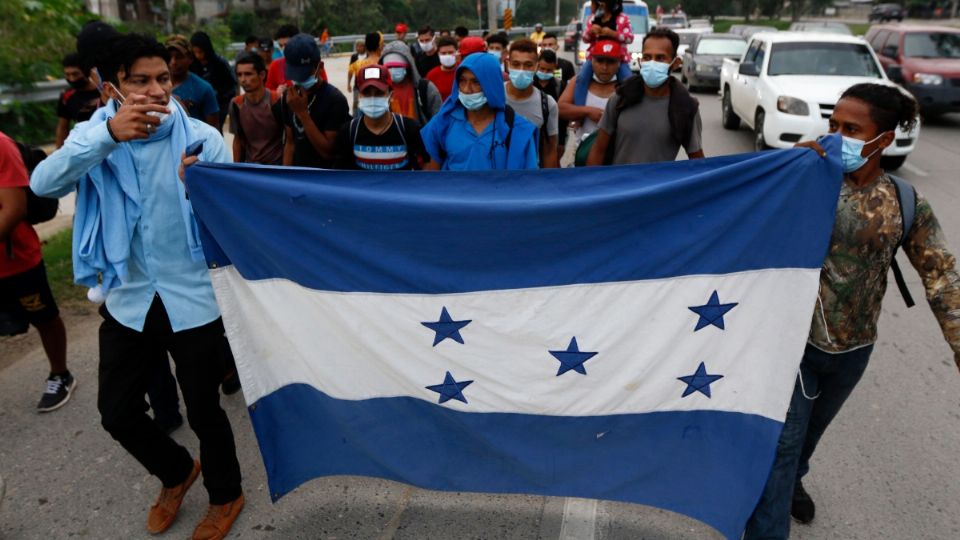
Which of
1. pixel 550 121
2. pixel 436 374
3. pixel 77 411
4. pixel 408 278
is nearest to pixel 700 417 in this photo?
pixel 436 374

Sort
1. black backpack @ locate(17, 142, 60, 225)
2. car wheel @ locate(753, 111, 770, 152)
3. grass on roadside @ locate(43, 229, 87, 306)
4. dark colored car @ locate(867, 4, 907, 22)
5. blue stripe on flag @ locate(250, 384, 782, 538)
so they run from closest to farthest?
blue stripe on flag @ locate(250, 384, 782, 538) < black backpack @ locate(17, 142, 60, 225) < grass on roadside @ locate(43, 229, 87, 306) < car wheel @ locate(753, 111, 770, 152) < dark colored car @ locate(867, 4, 907, 22)

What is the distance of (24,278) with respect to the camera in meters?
3.88

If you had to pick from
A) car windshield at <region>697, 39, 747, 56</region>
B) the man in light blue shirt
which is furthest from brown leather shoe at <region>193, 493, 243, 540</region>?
car windshield at <region>697, 39, 747, 56</region>

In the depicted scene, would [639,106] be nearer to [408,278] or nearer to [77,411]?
[408,278]

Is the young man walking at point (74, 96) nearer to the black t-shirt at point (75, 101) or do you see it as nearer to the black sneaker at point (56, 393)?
the black t-shirt at point (75, 101)

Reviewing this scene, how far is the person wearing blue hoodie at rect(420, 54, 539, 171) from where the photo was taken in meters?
3.72

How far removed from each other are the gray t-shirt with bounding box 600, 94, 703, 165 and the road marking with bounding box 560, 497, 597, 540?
6.49 feet

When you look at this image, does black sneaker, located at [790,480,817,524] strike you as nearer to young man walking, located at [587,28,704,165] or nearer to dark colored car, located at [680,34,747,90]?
young man walking, located at [587,28,704,165]

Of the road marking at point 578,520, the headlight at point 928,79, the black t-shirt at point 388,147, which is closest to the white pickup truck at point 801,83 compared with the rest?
the headlight at point 928,79

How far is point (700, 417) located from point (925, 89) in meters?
13.4

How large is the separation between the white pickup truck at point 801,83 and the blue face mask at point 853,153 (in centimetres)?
740

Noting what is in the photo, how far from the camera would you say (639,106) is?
4.21 meters

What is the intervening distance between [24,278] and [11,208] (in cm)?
67

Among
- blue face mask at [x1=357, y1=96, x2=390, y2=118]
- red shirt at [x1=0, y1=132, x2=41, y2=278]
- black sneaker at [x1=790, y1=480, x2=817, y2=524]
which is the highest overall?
blue face mask at [x1=357, y1=96, x2=390, y2=118]
